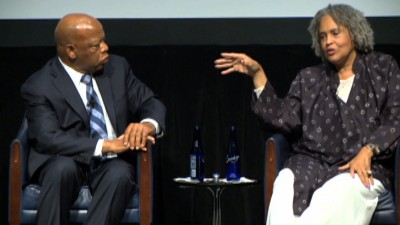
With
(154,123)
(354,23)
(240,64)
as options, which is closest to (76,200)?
(154,123)

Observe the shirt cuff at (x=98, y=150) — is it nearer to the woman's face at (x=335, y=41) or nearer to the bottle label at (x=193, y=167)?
the bottle label at (x=193, y=167)

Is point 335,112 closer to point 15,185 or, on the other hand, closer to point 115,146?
point 115,146

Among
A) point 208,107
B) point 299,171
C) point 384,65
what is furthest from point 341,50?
point 208,107

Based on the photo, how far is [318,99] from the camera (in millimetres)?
4227

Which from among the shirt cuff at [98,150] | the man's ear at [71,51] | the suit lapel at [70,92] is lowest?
the shirt cuff at [98,150]

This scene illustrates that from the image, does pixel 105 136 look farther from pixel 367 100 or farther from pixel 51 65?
pixel 367 100

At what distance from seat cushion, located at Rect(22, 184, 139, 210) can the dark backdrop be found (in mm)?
972

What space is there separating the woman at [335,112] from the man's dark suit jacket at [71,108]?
51 cm

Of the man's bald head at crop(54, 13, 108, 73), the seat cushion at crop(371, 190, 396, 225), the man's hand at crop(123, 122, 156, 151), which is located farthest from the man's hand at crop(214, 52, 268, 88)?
the seat cushion at crop(371, 190, 396, 225)

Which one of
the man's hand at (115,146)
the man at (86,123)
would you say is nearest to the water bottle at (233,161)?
the man at (86,123)

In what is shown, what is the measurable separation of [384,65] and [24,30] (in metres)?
2.08

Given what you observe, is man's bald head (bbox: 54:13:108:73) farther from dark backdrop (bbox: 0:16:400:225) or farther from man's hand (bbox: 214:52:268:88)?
dark backdrop (bbox: 0:16:400:225)

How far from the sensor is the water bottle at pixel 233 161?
171 inches

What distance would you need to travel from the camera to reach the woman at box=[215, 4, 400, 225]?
3.88 m
